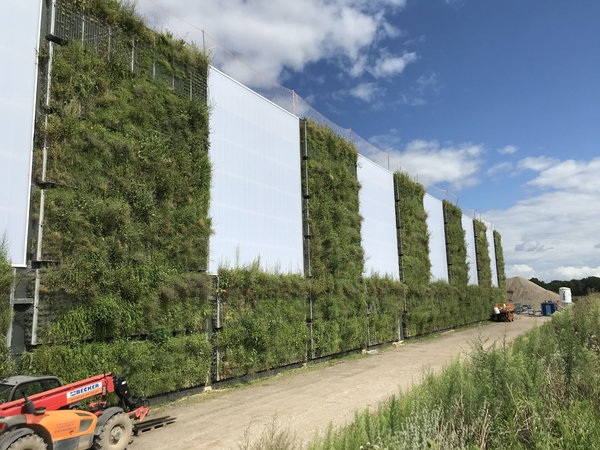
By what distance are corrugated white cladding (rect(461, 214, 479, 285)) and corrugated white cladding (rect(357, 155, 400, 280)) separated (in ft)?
43.9

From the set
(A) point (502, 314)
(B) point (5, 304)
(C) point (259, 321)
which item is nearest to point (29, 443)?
(B) point (5, 304)

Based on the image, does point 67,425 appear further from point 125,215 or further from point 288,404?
point 288,404

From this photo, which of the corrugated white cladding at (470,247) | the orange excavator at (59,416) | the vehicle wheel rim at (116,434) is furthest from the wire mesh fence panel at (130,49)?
the corrugated white cladding at (470,247)

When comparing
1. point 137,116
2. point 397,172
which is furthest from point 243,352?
point 397,172

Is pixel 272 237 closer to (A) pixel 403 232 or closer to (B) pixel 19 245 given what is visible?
(B) pixel 19 245

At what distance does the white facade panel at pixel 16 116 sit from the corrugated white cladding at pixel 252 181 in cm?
508

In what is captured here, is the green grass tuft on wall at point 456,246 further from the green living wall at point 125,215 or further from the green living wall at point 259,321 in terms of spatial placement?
the green living wall at point 125,215

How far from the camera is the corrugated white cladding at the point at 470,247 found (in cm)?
3516

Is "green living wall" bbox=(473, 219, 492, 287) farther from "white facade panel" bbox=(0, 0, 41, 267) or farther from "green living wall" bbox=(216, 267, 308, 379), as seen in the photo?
"white facade panel" bbox=(0, 0, 41, 267)

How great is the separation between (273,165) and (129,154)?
20.8 ft

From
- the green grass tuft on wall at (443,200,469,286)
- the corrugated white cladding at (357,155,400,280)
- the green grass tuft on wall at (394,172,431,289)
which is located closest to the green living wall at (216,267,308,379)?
the corrugated white cladding at (357,155,400,280)

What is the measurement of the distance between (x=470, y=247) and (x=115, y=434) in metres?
34.2

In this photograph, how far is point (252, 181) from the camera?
1485cm

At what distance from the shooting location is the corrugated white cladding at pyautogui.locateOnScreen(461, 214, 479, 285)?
115 ft
